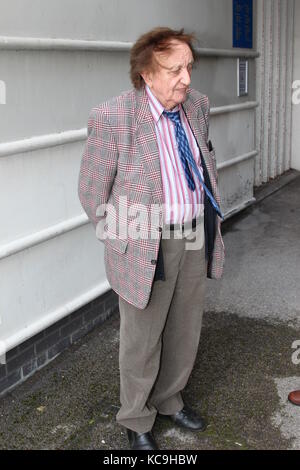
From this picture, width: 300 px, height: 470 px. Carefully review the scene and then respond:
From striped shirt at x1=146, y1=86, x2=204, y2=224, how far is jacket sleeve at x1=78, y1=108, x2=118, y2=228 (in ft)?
0.72

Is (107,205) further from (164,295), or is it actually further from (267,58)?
(267,58)

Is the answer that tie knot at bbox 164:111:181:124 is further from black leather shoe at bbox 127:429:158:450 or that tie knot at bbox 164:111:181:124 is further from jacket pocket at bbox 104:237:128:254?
black leather shoe at bbox 127:429:158:450

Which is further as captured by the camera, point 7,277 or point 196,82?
point 196,82

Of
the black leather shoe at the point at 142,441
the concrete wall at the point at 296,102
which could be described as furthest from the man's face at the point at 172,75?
the concrete wall at the point at 296,102

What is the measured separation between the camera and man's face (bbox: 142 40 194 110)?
8.41 feet

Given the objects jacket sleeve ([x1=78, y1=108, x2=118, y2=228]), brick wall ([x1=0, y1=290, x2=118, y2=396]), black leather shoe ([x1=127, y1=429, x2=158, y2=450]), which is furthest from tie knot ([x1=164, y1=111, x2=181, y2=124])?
brick wall ([x1=0, y1=290, x2=118, y2=396])

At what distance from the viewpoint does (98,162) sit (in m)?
2.68

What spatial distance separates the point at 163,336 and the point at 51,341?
45.8 inches

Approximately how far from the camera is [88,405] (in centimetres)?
348

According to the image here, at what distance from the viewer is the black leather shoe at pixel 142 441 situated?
2.98 metres

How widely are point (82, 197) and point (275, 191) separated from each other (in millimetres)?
5752

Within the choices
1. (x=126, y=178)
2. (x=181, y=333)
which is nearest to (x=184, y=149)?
(x=126, y=178)

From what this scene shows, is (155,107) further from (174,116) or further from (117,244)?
(117,244)

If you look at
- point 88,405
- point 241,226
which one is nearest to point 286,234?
point 241,226
